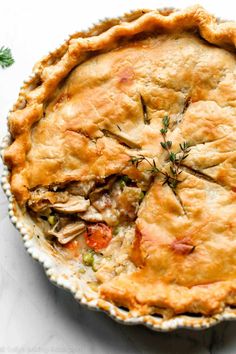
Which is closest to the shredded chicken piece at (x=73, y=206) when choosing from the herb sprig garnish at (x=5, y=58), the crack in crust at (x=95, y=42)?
the crack in crust at (x=95, y=42)

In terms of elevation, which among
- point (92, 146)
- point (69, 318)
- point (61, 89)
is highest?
point (61, 89)

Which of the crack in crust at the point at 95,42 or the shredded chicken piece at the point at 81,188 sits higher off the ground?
the crack in crust at the point at 95,42

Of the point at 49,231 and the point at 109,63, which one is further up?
the point at 109,63

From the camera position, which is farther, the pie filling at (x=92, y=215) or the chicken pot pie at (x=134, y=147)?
the pie filling at (x=92, y=215)

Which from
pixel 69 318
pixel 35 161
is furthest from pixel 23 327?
pixel 35 161

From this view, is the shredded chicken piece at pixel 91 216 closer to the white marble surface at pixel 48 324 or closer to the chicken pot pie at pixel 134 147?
the chicken pot pie at pixel 134 147

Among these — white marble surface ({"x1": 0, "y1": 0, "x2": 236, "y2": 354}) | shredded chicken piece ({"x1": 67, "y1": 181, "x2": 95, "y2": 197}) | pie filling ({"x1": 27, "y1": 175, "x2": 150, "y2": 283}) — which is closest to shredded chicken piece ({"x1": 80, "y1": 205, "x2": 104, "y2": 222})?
pie filling ({"x1": 27, "y1": 175, "x2": 150, "y2": 283})

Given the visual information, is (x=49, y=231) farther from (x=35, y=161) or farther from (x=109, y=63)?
(x=109, y=63)

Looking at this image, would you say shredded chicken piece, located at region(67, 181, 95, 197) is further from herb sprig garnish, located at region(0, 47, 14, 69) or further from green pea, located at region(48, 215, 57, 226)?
herb sprig garnish, located at region(0, 47, 14, 69)
